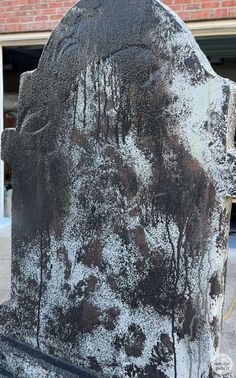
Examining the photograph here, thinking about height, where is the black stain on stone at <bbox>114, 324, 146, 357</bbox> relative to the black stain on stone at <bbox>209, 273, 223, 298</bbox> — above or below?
below

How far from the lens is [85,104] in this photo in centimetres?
208

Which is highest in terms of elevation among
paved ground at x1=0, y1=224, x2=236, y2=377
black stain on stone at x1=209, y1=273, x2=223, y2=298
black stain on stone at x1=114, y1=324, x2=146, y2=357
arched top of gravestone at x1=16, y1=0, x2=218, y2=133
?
arched top of gravestone at x1=16, y1=0, x2=218, y2=133

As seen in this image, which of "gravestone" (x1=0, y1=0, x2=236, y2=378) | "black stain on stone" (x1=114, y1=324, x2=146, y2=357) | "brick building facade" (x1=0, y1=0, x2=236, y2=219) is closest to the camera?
"gravestone" (x1=0, y1=0, x2=236, y2=378)

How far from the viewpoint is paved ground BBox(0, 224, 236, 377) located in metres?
3.15

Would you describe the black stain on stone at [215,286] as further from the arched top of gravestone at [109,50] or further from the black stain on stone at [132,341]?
the arched top of gravestone at [109,50]

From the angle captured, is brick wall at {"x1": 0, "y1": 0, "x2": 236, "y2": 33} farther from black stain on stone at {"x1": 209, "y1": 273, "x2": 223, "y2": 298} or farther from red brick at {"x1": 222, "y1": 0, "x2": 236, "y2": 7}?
black stain on stone at {"x1": 209, "y1": 273, "x2": 223, "y2": 298}

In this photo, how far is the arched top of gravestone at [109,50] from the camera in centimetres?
177

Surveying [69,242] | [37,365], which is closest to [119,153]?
[69,242]

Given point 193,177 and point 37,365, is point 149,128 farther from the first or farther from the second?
point 37,365

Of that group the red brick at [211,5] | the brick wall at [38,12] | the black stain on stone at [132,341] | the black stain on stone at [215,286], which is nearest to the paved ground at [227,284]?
the black stain on stone at [132,341]

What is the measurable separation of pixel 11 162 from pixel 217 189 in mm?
1226

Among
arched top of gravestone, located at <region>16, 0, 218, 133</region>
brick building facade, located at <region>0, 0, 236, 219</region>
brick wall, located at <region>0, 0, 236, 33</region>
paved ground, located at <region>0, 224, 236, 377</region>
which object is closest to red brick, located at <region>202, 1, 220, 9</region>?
brick building facade, located at <region>0, 0, 236, 219</region>

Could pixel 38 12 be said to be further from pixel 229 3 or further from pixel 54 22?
pixel 229 3

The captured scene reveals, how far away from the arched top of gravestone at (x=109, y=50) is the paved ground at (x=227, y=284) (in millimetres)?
2089
